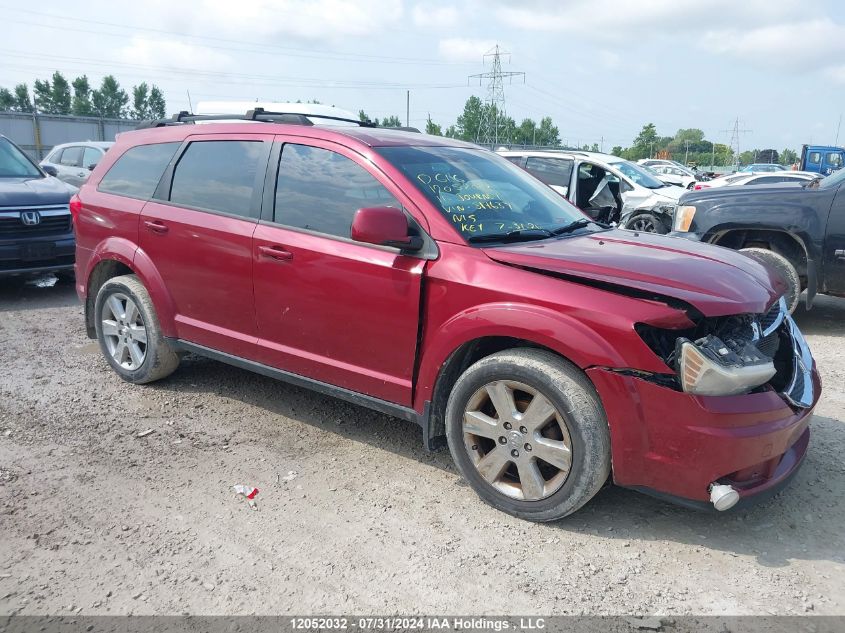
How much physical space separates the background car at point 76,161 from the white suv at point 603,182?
7631 millimetres

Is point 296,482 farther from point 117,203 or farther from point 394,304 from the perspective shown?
point 117,203

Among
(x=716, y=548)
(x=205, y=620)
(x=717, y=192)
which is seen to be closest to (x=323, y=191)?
(x=205, y=620)

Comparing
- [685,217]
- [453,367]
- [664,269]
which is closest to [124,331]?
[453,367]

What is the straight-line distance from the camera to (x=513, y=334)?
10.1 feet

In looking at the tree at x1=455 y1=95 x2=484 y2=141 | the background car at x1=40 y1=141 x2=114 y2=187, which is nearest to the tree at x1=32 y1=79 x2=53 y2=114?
the tree at x1=455 y1=95 x2=484 y2=141

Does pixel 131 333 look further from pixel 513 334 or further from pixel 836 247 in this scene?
pixel 836 247

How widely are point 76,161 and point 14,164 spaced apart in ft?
17.8

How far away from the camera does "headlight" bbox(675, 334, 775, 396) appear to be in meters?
2.76

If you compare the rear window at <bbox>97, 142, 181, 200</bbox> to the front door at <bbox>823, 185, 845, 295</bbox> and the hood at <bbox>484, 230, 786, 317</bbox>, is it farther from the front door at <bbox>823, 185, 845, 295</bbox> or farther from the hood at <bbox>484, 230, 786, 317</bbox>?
the front door at <bbox>823, 185, 845, 295</bbox>

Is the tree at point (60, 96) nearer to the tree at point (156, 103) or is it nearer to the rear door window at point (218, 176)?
the tree at point (156, 103)

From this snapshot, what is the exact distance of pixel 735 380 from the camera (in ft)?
9.12

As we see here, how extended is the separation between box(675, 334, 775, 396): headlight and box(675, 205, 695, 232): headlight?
14.7ft

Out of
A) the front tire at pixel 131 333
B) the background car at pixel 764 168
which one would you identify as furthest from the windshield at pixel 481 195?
the background car at pixel 764 168

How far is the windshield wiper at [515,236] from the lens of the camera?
3423mm
